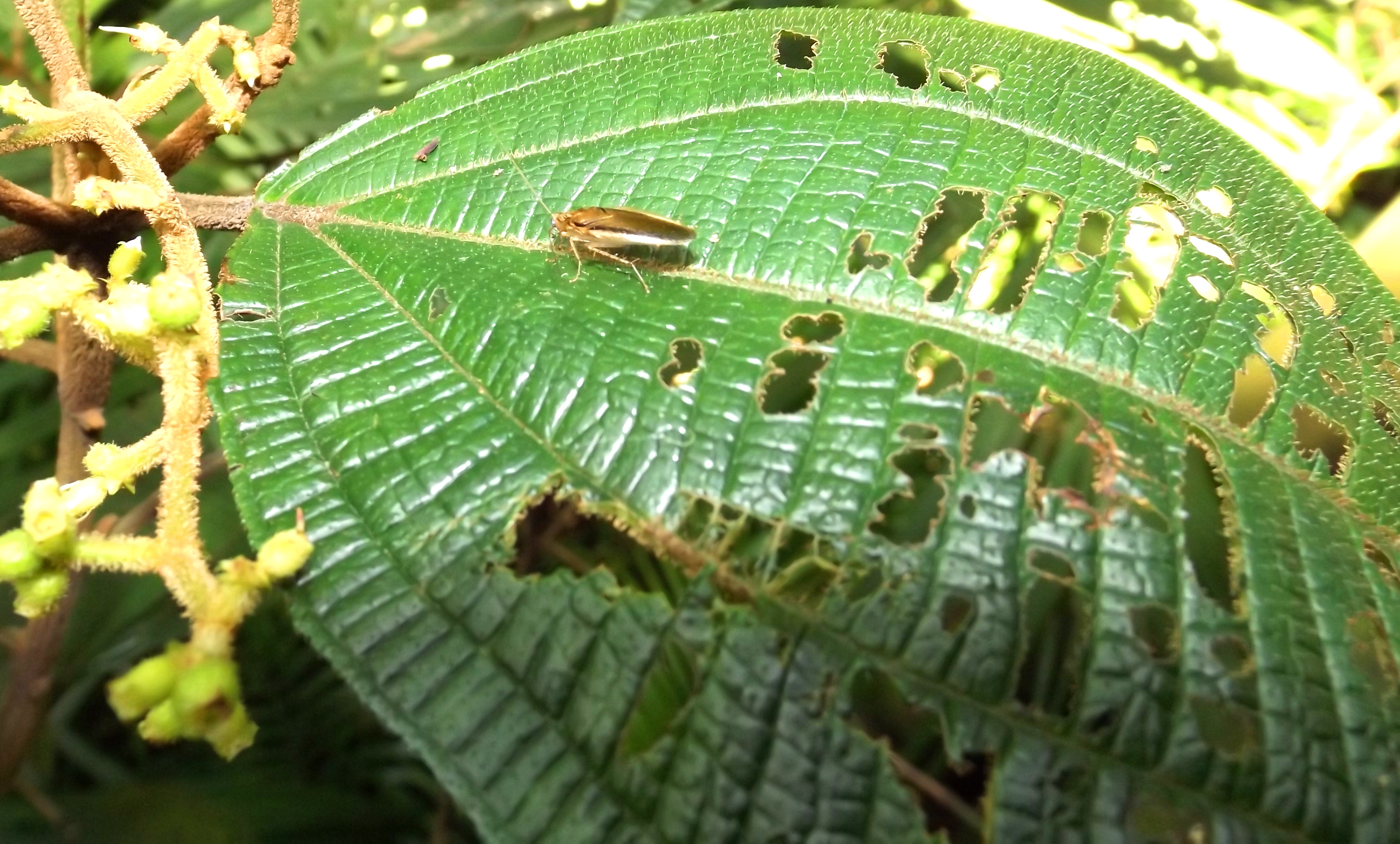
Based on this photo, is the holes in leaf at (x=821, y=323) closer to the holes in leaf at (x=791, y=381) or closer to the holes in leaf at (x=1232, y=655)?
the holes in leaf at (x=791, y=381)

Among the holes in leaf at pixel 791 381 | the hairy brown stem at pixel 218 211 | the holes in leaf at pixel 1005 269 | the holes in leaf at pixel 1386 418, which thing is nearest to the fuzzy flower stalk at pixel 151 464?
the hairy brown stem at pixel 218 211

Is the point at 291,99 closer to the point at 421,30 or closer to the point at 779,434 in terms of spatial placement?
the point at 421,30

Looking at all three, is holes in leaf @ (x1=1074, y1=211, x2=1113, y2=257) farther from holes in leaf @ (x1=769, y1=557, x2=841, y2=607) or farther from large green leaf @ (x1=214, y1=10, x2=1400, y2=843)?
holes in leaf @ (x1=769, y1=557, x2=841, y2=607)

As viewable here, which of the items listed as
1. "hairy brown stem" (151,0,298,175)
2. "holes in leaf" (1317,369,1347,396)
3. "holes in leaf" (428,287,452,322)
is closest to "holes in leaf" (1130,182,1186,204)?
"holes in leaf" (1317,369,1347,396)

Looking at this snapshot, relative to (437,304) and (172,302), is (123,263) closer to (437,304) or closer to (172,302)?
(172,302)

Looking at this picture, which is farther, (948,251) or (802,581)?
(948,251)

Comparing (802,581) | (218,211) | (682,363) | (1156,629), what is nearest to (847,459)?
(802,581)

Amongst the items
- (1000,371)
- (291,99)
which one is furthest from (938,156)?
(291,99)
